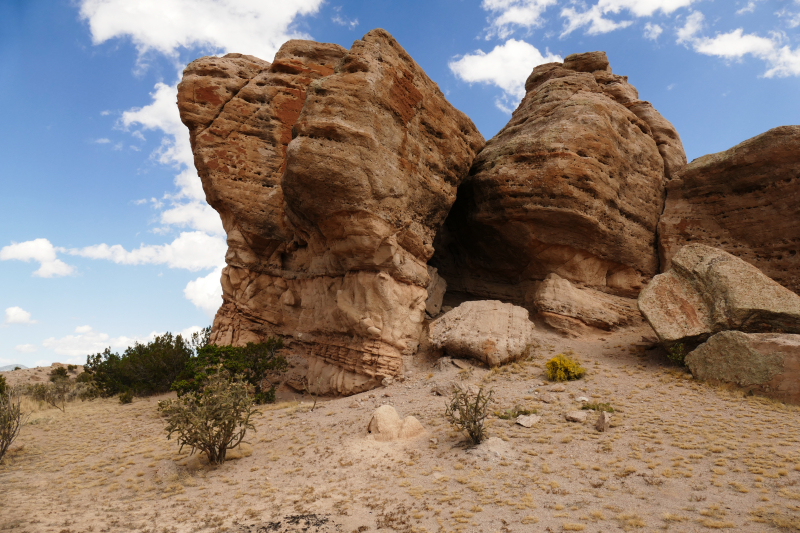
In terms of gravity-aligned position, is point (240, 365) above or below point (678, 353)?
above

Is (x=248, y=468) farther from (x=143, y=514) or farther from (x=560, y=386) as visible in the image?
(x=560, y=386)

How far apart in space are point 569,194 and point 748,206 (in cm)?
716

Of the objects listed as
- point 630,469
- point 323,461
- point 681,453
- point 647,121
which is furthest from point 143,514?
point 647,121

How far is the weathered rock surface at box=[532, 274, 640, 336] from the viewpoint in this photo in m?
16.5

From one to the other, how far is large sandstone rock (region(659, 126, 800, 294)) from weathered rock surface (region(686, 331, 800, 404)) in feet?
22.5

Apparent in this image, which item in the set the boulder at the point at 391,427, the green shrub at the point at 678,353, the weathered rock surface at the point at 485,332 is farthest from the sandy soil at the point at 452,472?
the weathered rock surface at the point at 485,332

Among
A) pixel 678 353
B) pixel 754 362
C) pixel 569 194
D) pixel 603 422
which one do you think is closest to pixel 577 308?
pixel 678 353

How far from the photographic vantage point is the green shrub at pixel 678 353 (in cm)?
1295

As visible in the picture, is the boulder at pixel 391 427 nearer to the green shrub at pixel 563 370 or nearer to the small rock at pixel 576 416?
the small rock at pixel 576 416

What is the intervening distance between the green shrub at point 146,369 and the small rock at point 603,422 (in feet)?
47.0

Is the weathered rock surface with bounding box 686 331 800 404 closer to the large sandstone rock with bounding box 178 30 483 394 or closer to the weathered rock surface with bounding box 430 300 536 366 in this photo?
the weathered rock surface with bounding box 430 300 536 366

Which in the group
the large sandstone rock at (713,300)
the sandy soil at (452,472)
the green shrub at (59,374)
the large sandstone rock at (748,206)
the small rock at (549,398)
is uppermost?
the large sandstone rock at (748,206)

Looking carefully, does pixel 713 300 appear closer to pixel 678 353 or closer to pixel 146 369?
pixel 678 353

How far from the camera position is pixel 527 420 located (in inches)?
374
